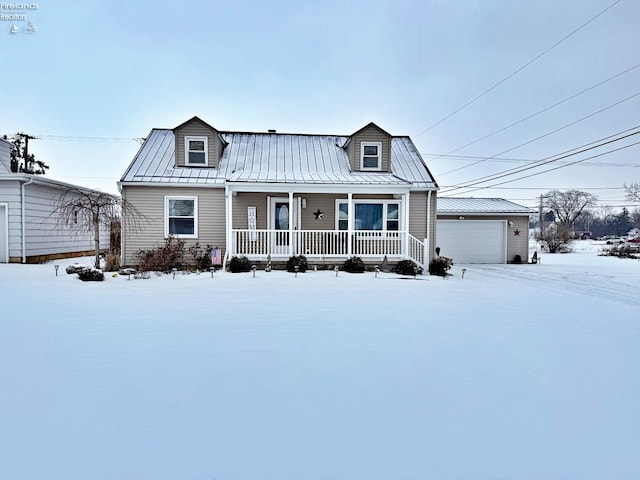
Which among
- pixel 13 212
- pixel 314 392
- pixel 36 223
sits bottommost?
pixel 314 392

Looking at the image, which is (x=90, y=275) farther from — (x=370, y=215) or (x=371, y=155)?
(x=371, y=155)

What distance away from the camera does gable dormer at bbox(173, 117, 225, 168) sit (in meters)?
13.4

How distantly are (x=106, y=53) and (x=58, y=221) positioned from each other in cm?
726

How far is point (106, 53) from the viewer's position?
49.0 ft

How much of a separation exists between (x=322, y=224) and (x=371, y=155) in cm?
347

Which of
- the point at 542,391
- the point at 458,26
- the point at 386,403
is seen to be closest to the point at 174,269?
the point at 386,403

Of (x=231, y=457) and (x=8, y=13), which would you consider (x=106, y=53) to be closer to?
(x=8, y=13)

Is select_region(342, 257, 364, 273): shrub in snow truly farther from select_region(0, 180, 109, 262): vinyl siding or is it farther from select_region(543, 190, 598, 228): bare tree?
select_region(543, 190, 598, 228): bare tree

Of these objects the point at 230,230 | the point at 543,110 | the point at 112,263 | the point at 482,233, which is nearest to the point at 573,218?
the point at 543,110

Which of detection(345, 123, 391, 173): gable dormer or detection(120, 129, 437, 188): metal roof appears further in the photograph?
detection(345, 123, 391, 173): gable dormer

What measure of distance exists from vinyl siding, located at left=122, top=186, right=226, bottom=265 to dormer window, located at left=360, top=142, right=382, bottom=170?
5.65 m

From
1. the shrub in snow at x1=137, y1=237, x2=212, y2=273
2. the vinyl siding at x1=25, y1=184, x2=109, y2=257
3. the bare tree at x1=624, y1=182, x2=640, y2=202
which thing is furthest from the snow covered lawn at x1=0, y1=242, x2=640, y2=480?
the bare tree at x1=624, y1=182, x2=640, y2=202

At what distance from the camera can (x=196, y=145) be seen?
44.7 ft

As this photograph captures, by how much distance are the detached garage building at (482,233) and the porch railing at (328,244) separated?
619 cm
